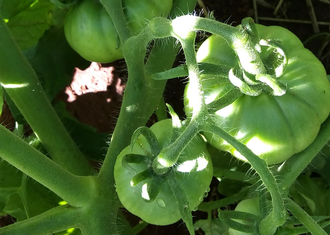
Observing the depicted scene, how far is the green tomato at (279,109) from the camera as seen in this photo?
79 centimetres

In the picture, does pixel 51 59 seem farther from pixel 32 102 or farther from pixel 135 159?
pixel 135 159

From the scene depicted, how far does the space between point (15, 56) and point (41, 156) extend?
0.34 metres

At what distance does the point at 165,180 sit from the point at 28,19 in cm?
80

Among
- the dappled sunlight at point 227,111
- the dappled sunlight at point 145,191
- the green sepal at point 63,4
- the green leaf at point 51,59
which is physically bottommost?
the green leaf at point 51,59

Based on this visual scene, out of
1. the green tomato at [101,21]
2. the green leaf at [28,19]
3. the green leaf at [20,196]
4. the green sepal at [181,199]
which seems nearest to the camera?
the green sepal at [181,199]

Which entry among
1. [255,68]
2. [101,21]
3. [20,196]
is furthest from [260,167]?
[20,196]

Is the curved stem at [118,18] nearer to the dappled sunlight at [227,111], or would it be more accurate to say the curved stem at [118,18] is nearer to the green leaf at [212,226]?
the dappled sunlight at [227,111]

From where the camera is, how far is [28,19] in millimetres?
1278

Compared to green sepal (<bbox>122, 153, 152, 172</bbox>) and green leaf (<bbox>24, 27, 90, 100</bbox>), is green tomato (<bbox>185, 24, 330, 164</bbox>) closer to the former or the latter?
green sepal (<bbox>122, 153, 152, 172</bbox>)

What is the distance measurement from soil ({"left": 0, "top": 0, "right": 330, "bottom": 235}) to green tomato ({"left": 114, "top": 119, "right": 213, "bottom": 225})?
75 centimetres

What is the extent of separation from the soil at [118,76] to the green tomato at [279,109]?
0.75 meters

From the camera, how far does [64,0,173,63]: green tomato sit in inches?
39.4

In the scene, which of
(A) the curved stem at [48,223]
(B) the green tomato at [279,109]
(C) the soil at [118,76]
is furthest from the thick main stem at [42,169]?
(C) the soil at [118,76]

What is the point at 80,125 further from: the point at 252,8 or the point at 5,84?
the point at 252,8
